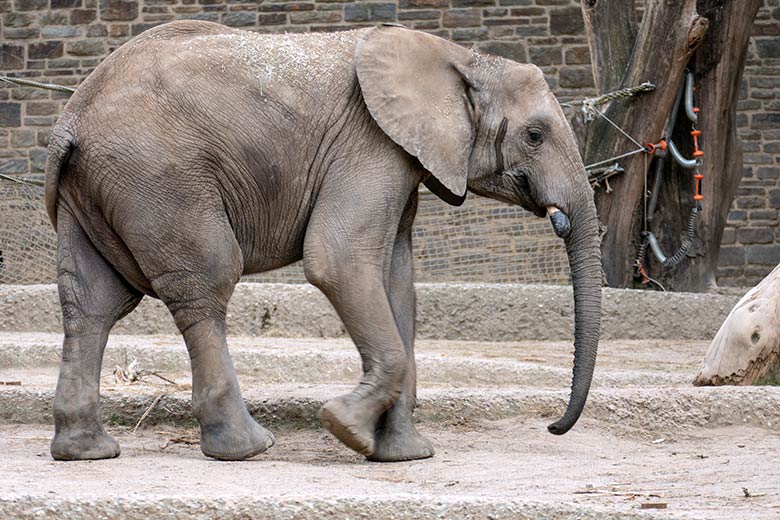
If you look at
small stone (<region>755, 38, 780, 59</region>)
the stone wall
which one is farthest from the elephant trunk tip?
small stone (<region>755, 38, 780, 59</region>)

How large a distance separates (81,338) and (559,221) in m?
2.04

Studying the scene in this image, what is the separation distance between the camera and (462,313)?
1129 cm

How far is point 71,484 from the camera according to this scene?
482cm

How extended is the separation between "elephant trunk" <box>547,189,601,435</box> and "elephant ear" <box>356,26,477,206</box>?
1.68ft

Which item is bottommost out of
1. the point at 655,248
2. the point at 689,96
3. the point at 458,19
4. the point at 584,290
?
the point at 655,248

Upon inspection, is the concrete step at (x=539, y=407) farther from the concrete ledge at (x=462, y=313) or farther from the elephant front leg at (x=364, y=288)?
the concrete ledge at (x=462, y=313)

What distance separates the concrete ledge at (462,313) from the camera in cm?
→ 1099

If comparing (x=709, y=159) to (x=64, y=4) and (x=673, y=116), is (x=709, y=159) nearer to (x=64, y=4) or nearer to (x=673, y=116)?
(x=673, y=116)

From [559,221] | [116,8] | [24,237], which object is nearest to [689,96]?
[24,237]

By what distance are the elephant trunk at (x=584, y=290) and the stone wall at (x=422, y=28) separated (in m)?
12.0

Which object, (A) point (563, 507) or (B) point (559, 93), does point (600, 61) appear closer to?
(B) point (559, 93)

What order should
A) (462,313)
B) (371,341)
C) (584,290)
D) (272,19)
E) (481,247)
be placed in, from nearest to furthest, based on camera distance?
(371,341)
(584,290)
(462,313)
(481,247)
(272,19)

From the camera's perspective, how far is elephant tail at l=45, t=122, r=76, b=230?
5719 millimetres

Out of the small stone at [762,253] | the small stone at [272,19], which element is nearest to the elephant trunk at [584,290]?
the small stone at [762,253]
